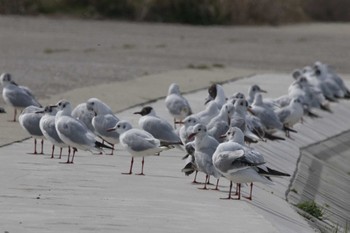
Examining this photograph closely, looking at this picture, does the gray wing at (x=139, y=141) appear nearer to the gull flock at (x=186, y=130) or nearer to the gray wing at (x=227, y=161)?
the gull flock at (x=186, y=130)

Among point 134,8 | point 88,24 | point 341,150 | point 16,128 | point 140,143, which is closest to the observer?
point 140,143

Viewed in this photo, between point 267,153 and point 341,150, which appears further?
point 341,150

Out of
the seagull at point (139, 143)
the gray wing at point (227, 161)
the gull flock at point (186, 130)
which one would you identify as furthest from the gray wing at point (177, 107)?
the gray wing at point (227, 161)

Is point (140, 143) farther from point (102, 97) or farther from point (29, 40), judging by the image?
point (29, 40)

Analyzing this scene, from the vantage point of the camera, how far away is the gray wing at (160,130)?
16.8m

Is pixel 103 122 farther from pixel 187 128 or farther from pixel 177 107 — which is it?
pixel 177 107

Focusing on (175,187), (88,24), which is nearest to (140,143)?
(175,187)

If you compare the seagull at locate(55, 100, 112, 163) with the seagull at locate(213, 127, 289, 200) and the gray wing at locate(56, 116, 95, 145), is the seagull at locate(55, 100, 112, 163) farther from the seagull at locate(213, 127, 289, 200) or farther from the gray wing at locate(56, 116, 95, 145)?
the seagull at locate(213, 127, 289, 200)

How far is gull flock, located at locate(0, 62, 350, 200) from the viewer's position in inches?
558

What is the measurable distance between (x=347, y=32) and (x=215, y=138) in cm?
4193

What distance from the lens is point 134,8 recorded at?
58656 millimetres

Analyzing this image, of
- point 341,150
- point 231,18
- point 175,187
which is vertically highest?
point 175,187

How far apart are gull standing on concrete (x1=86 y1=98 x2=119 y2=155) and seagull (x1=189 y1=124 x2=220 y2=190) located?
6.54ft

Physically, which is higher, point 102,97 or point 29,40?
point 102,97
